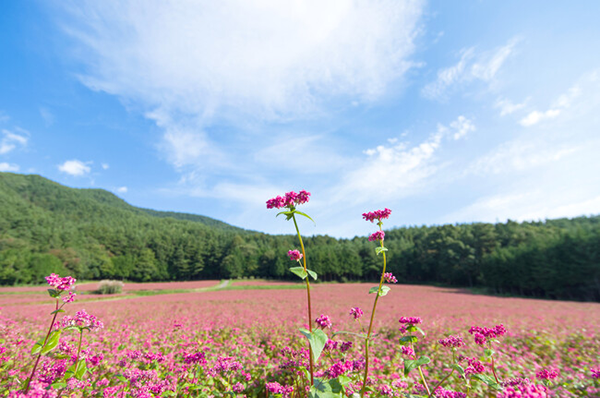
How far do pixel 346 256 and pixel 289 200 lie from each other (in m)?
77.1

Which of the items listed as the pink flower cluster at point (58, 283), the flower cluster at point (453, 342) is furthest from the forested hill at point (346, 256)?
the pink flower cluster at point (58, 283)

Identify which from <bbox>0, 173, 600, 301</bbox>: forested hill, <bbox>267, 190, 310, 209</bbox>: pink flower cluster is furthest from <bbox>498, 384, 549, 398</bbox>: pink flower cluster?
<bbox>0, 173, 600, 301</bbox>: forested hill

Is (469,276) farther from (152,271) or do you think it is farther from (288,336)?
(152,271)

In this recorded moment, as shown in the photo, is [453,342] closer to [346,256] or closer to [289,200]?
[289,200]

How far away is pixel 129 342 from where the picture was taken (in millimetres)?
7199

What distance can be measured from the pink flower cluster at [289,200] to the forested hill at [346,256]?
5247cm

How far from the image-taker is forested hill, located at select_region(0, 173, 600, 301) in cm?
3934

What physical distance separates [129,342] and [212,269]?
86.7 m

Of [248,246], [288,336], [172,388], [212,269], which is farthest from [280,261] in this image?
[172,388]

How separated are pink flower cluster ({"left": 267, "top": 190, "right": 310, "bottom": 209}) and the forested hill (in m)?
52.5

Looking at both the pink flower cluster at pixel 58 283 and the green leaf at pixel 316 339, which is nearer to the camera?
the green leaf at pixel 316 339

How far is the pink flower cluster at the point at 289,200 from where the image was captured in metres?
2.43

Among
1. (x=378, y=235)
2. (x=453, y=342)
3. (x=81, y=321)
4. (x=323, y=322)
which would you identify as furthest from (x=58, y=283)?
(x=453, y=342)

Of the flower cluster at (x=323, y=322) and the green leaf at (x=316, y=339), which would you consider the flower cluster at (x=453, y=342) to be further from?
the green leaf at (x=316, y=339)
